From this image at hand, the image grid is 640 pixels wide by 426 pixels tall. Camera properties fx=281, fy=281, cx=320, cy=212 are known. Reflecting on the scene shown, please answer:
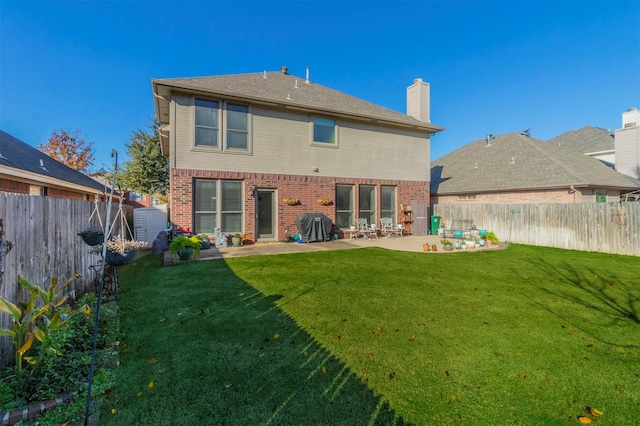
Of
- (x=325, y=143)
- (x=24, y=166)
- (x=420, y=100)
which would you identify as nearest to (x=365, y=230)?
(x=325, y=143)

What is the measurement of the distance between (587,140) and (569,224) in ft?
54.5

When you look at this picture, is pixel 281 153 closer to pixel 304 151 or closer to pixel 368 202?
pixel 304 151

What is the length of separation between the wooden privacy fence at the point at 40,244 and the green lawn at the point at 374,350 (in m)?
1.00

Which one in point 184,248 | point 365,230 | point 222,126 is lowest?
point 184,248

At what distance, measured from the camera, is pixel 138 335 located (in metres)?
3.58

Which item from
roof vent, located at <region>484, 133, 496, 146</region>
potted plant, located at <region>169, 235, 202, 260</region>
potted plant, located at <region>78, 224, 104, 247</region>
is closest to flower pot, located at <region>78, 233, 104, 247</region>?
potted plant, located at <region>78, 224, 104, 247</region>

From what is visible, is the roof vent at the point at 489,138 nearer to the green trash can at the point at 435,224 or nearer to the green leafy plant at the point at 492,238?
the green trash can at the point at 435,224

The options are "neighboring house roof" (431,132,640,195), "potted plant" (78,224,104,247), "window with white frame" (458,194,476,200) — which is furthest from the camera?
"window with white frame" (458,194,476,200)

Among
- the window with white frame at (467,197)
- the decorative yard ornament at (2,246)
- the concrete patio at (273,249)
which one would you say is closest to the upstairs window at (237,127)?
the concrete patio at (273,249)

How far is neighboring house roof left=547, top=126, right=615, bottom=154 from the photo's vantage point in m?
20.2

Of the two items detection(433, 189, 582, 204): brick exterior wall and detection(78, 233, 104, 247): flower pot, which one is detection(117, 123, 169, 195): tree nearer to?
detection(78, 233, 104, 247): flower pot

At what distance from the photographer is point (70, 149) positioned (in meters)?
27.8

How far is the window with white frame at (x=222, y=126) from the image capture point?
10.2 m

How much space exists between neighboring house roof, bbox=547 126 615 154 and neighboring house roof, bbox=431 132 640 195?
4.89 metres
